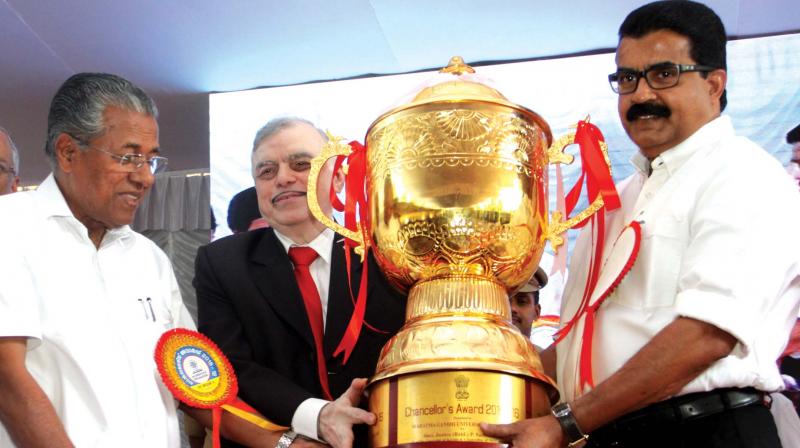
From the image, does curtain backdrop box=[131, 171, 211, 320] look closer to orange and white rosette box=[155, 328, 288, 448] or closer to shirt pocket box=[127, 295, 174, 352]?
shirt pocket box=[127, 295, 174, 352]

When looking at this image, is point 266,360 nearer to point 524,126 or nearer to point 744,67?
point 524,126

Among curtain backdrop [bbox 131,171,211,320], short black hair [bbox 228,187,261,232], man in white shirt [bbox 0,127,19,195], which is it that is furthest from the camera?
curtain backdrop [bbox 131,171,211,320]

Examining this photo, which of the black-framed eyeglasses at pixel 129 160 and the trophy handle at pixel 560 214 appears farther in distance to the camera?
the black-framed eyeglasses at pixel 129 160

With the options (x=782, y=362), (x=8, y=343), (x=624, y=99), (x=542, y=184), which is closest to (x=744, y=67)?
(x=782, y=362)

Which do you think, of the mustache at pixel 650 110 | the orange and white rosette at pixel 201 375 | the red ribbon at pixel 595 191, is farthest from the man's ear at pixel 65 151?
the mustache at pixel 650 110

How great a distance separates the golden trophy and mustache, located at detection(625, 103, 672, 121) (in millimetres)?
188

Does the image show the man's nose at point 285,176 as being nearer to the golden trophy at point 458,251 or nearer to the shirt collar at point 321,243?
the shirt collar at point 321,243

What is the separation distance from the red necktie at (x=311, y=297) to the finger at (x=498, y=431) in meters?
0.59

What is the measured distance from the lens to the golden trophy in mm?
1297

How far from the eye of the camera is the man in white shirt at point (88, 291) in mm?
1511

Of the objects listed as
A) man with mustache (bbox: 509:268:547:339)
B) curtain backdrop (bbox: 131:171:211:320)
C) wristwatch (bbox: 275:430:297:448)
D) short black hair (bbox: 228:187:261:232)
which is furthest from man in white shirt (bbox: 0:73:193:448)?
curtain backdrop (bbox: 131:171:211:320)

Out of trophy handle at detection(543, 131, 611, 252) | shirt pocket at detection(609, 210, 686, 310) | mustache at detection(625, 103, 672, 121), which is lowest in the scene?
shirt pocket at detection(609, 210, 686, 310)

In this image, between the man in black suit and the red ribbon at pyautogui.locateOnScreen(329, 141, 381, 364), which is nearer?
the red ribbon at pyautogui.locateOnScreen(329, 141, 381, 364)

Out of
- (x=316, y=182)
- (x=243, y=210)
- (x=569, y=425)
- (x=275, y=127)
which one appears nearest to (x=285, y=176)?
(x=275, y=127)
